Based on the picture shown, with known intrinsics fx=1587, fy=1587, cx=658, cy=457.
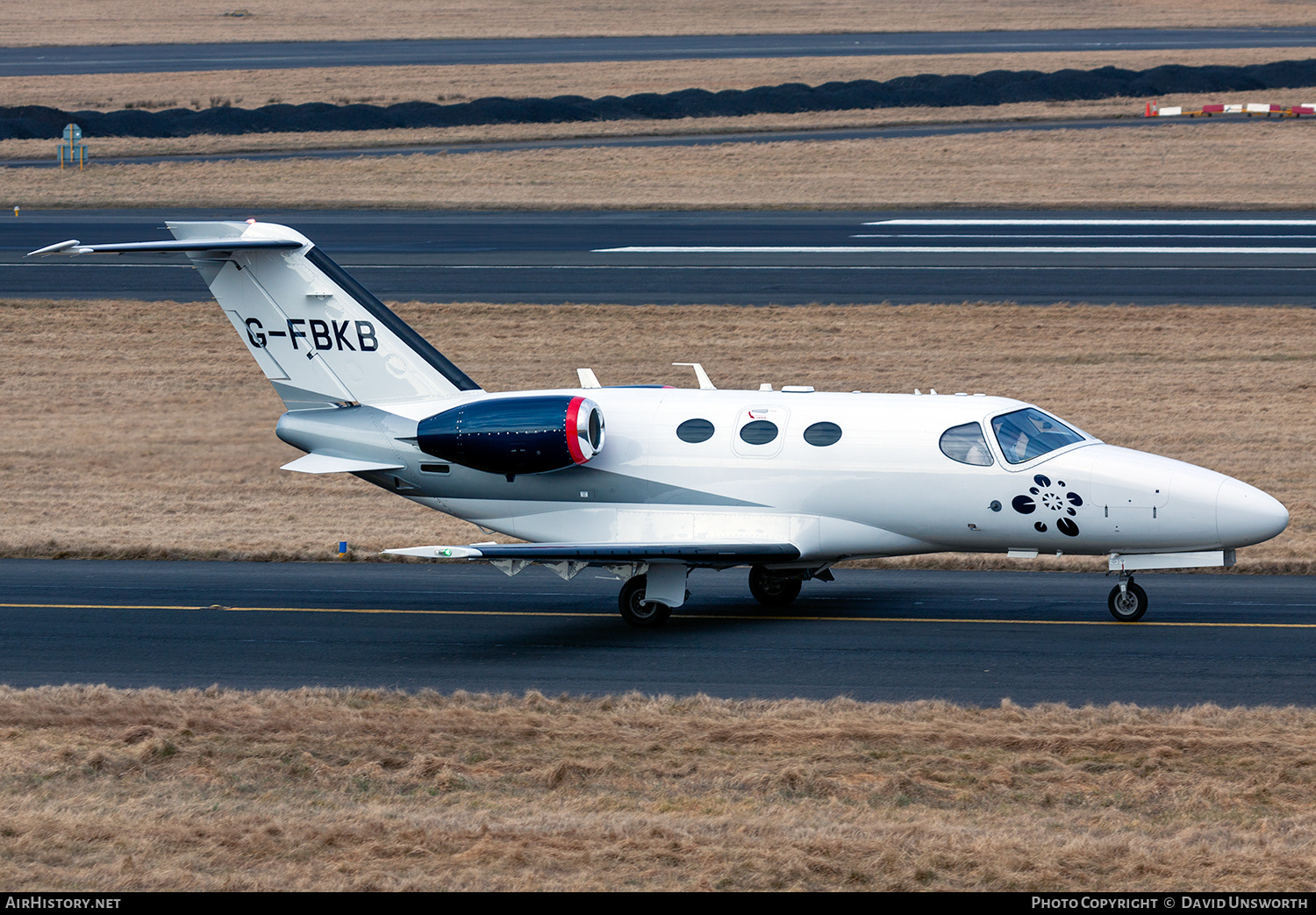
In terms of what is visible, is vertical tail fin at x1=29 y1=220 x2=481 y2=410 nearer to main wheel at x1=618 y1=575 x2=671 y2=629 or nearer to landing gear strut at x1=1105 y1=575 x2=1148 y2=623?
main wheel at x1=618 y1=575 x2=671 y2=629

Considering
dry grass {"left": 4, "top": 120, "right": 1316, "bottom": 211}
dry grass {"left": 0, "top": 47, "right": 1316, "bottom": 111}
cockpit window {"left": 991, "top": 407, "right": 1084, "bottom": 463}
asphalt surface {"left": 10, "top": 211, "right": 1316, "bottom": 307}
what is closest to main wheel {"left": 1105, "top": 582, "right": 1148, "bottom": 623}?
cockpit window {"left": 991, "top": 407, "right": 1084, "bottom": 463}

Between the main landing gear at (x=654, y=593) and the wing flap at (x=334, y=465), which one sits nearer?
the main landing gear at (x=654, y=593)

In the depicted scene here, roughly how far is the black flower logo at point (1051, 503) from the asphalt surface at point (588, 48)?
78282mm

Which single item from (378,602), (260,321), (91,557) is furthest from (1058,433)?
(91,557)

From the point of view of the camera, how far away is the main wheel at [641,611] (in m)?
19.6

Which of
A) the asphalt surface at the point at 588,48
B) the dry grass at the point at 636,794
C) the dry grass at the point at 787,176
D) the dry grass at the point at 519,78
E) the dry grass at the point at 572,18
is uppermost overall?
the dry grass at the point at 572,18

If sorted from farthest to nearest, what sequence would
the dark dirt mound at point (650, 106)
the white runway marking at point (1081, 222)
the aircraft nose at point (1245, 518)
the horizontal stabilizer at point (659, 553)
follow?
the dark dirt mound at point (650, 106), the white runway marking at point (1081, 222), the horizontal stabilizer at point (659, 553), the aircraft nose at point (1245, 518)

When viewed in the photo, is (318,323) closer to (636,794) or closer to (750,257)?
(636,794)

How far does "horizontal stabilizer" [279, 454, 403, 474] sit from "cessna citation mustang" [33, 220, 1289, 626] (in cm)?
3

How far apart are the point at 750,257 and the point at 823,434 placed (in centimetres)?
2692

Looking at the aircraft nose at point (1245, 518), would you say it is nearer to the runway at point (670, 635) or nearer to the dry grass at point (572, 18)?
the runway at point (670, 635)

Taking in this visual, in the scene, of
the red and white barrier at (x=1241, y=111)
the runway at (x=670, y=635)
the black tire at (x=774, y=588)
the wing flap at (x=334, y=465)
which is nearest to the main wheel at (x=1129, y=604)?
the runway at (x=670, y=635)

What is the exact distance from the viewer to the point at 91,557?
80.0 ft

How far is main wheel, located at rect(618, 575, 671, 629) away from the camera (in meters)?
19.6
